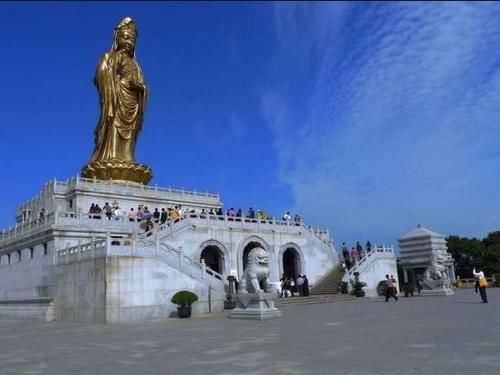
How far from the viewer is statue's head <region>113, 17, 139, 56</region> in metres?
41.1

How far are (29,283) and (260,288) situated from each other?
49.4ft

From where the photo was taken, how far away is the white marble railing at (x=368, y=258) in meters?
31.7

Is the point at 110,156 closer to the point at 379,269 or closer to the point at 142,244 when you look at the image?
the point at 142,244

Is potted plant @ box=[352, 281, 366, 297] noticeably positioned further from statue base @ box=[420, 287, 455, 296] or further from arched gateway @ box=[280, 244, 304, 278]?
arched gateway @ box=[280, 244, 304, 278]

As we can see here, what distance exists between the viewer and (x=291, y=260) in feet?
111

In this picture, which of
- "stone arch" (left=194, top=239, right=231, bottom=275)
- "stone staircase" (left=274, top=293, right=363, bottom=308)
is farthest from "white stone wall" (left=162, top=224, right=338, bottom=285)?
"stone staircase" (left=274, top=293, right=363, bottom=308)

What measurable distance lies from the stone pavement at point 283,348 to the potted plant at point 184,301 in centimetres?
466

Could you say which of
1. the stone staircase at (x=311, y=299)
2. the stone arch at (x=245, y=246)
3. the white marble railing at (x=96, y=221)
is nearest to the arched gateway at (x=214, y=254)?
the stone arch at (x=245, y=246)

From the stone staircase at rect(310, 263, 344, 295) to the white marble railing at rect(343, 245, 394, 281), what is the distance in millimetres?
553

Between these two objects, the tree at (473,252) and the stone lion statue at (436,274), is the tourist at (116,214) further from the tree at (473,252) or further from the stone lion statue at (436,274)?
the tree at (473,252)

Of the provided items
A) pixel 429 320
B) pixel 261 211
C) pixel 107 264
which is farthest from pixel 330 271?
pixel 429 320

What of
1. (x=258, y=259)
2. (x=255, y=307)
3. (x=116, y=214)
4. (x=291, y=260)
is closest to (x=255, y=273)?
(x=258, y=259)

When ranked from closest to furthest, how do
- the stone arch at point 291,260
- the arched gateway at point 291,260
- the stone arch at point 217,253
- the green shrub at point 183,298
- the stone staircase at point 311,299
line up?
the green shrub at point 183,298, the stone staircase at point 311,299, the stone arch at point 217,253, the stone arch at point 291,260, the arched gateway at point 291,260

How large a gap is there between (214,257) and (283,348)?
67.3 feet
